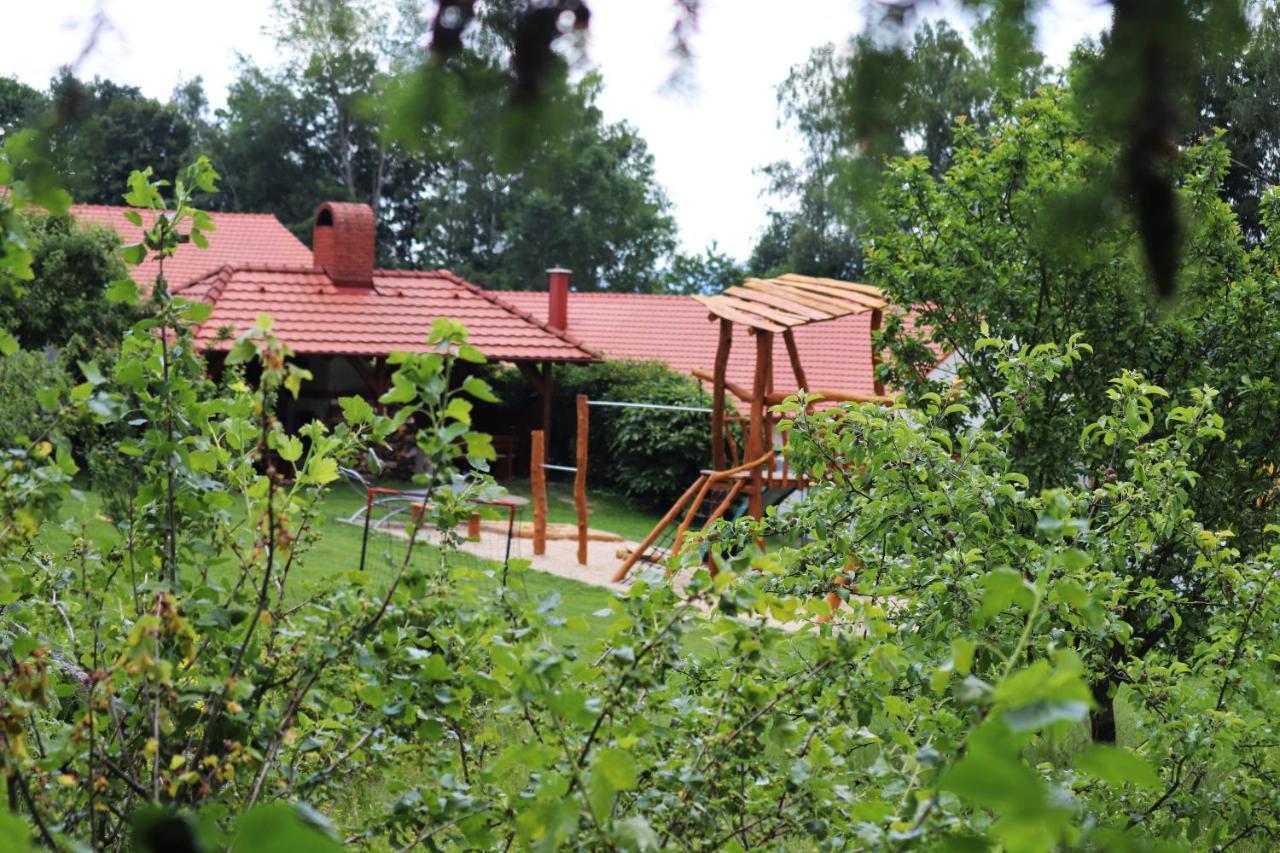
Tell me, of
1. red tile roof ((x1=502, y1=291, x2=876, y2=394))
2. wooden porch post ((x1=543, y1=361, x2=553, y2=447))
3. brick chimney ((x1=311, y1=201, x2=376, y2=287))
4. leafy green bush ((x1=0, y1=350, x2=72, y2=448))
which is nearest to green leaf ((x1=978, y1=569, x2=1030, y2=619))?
leafy green bush ((x1=0, y1=350, x2=72, y2=448))

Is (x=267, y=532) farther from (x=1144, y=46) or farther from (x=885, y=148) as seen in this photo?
(x=1144, y=46)

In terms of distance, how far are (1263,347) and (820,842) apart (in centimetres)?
524

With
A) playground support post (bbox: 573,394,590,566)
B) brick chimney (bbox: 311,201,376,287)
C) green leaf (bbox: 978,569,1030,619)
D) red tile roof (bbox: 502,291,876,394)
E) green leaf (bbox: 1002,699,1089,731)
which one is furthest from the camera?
red tile roof (bbox: 502,291,876,394)

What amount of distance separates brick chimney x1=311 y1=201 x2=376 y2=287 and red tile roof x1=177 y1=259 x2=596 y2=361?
18 cm

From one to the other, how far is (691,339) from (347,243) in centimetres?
799

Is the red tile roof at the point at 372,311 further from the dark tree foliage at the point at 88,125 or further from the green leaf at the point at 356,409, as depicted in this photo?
the dark tree foliage at the point at 88,125

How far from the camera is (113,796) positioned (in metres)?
2.44

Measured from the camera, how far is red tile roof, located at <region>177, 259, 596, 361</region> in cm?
2022

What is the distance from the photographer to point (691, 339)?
2716 centimetres

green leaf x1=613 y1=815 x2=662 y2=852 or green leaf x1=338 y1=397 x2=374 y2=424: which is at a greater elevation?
green leaf x1=338 y1=397 x2=374 y2=424

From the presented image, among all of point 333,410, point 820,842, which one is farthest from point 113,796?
point 333,410

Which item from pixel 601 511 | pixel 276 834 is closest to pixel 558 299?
pixel 601 511

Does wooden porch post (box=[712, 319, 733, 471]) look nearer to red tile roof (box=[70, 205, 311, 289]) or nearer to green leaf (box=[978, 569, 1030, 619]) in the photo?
green leaf (box=[978, 569, 1030, 619])

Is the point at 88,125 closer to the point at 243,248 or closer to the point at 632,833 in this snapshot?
the point at 632,833
